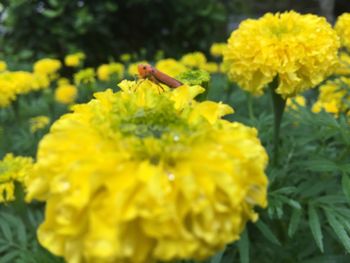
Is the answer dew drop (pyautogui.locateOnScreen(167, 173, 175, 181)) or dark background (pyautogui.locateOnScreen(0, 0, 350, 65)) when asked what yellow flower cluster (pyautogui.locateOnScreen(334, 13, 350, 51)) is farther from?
dark background (pyautogui.locateOnScreen(0, 0, 350, 65))

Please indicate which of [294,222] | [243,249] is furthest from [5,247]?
[294,222]

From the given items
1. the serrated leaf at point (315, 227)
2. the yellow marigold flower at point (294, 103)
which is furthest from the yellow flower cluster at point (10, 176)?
the yellow marigold flower at point (294, 103)

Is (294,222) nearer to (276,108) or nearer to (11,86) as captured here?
(276,108)

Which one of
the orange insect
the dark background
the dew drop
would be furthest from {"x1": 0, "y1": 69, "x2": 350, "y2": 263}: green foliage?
the dark background

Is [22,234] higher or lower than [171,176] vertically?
lower

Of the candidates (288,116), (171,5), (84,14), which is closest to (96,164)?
(288,116)
